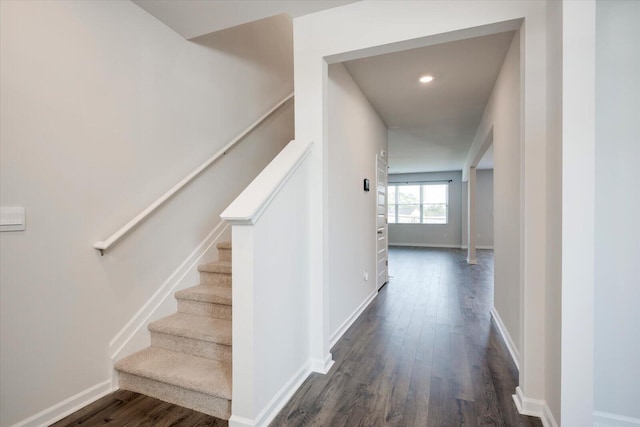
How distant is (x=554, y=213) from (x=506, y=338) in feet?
5.00

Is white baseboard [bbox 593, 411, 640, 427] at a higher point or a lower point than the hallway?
higher

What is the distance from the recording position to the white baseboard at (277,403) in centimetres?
148

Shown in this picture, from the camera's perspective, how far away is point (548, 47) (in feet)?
5.09

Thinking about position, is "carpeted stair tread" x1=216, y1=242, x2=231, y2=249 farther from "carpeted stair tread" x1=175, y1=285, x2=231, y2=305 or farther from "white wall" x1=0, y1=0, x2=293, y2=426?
"carpeted stair tread" x1=175, y1=285, x2=231, y2=305

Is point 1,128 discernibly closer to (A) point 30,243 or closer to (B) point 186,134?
(A) point 30,243

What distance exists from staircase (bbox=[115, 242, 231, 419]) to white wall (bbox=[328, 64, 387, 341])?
90cm

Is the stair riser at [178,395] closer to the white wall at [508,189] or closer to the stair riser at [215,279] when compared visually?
the stair riser at [215,279]

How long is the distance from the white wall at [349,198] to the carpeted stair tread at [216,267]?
826 mm

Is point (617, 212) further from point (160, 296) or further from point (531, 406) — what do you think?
point (160, 296)

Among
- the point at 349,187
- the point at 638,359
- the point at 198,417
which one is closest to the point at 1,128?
the point at 198,417

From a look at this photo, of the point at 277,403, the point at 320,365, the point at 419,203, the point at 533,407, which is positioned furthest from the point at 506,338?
the point at 419,203

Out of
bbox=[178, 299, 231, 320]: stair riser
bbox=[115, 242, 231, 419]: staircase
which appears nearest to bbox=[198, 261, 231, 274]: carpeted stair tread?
bbox=[115, 242, 231, 419]: staircase

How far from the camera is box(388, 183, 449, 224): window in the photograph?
1038 cm

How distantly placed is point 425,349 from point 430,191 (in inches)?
346
